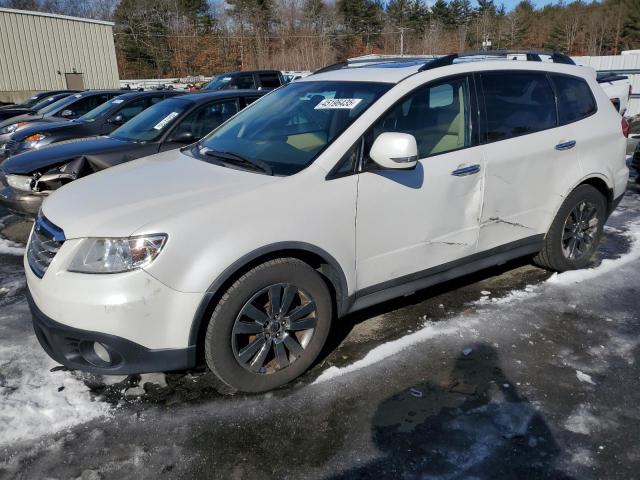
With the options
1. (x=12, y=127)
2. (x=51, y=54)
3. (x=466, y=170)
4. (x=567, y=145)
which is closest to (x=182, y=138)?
(x=466, y=170)

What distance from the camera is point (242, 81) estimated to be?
1345 cm

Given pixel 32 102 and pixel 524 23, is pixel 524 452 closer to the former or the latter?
pixel 32 102

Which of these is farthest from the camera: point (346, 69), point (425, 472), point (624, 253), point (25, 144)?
point (25, 144)

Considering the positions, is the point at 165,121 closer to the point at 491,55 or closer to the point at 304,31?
the point at 491,55

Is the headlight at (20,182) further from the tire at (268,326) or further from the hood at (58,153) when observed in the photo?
the tire at (268,326)

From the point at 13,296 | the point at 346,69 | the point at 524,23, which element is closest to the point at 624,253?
the point at 346,69

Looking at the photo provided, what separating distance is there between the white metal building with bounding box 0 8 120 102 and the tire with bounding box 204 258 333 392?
1235 inches

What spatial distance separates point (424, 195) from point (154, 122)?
427 centimetres

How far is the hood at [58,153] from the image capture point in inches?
213

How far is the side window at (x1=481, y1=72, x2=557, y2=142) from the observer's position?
147 inches

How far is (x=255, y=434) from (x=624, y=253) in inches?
172

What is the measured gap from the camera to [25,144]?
333 inches

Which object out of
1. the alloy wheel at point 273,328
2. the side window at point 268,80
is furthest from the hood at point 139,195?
the side window at point 268,80

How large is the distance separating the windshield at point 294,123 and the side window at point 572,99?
5.72 ft
